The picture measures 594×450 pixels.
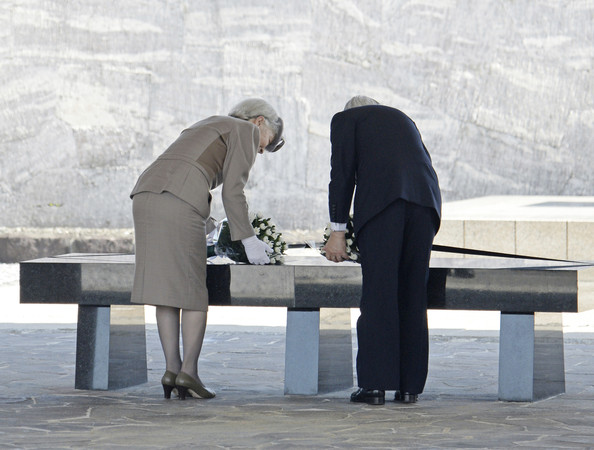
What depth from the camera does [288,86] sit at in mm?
12961

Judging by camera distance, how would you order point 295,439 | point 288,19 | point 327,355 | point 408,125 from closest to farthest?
point 295,439 < point 408,125 < point 327,355 < point 288,19

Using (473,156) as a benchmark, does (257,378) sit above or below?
below

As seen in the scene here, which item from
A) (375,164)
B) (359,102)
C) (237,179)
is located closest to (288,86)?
(359,102)

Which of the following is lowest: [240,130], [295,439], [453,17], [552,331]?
[295,439]

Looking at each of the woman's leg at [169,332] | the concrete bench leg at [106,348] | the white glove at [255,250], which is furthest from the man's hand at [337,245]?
the concrete bench leg at [106,348]

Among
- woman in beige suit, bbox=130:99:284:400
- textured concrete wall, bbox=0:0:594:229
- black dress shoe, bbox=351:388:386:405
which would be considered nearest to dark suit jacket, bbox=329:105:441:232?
woman in beige suit, bbox=130:99:284:400

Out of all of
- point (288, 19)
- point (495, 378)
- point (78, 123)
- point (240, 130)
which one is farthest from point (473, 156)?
point (240, 130)

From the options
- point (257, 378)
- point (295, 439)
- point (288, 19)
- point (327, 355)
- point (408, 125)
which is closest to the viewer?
point (295, 439)

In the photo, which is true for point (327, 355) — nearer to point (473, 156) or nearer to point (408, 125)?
point (408, 125)

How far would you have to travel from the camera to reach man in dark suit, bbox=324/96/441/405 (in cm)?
468

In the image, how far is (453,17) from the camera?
44.0 ft

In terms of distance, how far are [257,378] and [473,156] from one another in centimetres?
810

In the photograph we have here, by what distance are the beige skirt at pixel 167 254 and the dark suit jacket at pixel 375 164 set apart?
608 millimetres

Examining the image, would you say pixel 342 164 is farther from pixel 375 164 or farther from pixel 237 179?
pixel 237 179
